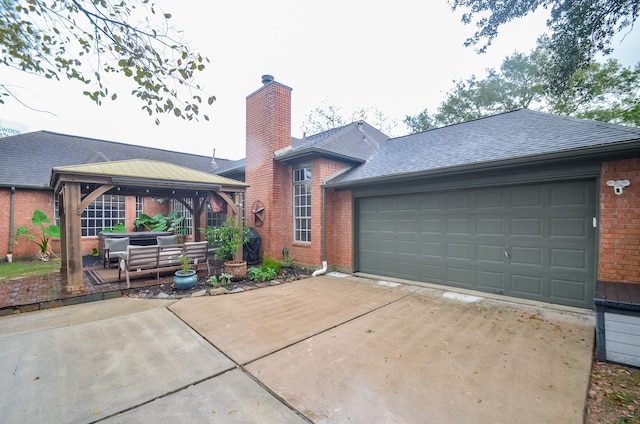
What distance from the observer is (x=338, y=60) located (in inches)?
403

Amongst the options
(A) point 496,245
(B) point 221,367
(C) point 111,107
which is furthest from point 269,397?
A: (A) point 496,245

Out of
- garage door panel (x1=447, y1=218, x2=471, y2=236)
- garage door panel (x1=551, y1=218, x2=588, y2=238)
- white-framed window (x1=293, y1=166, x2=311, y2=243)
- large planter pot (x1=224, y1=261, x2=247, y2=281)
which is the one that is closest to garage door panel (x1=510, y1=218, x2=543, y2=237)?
garage door panel (x1=551, y1=218, x2=588, y2=238)

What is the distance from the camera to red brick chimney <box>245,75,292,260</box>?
8953 millimetres

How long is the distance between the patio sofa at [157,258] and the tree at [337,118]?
19137mm

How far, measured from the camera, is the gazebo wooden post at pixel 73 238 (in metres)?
5.38

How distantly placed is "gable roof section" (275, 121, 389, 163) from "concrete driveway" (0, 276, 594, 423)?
4.51m

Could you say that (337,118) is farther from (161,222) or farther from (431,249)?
(431,249)

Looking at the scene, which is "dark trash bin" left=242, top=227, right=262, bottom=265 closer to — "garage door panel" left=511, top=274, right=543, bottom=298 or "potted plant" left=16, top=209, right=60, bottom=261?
"garage door panel" left=511, top=274, right=543, bottom=298

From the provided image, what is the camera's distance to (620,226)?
13.7ft

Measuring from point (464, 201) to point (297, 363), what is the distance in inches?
195

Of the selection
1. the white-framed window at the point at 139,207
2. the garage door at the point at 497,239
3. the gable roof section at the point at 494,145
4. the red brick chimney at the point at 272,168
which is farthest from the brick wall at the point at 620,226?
the white-framed window at the point at 139,207

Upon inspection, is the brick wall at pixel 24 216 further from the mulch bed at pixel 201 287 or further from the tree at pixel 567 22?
the tree at pixel 567 22

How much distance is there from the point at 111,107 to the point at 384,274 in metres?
6.65

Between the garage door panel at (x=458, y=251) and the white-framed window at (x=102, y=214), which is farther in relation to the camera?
the white-framed window at (x=102, y=214)
